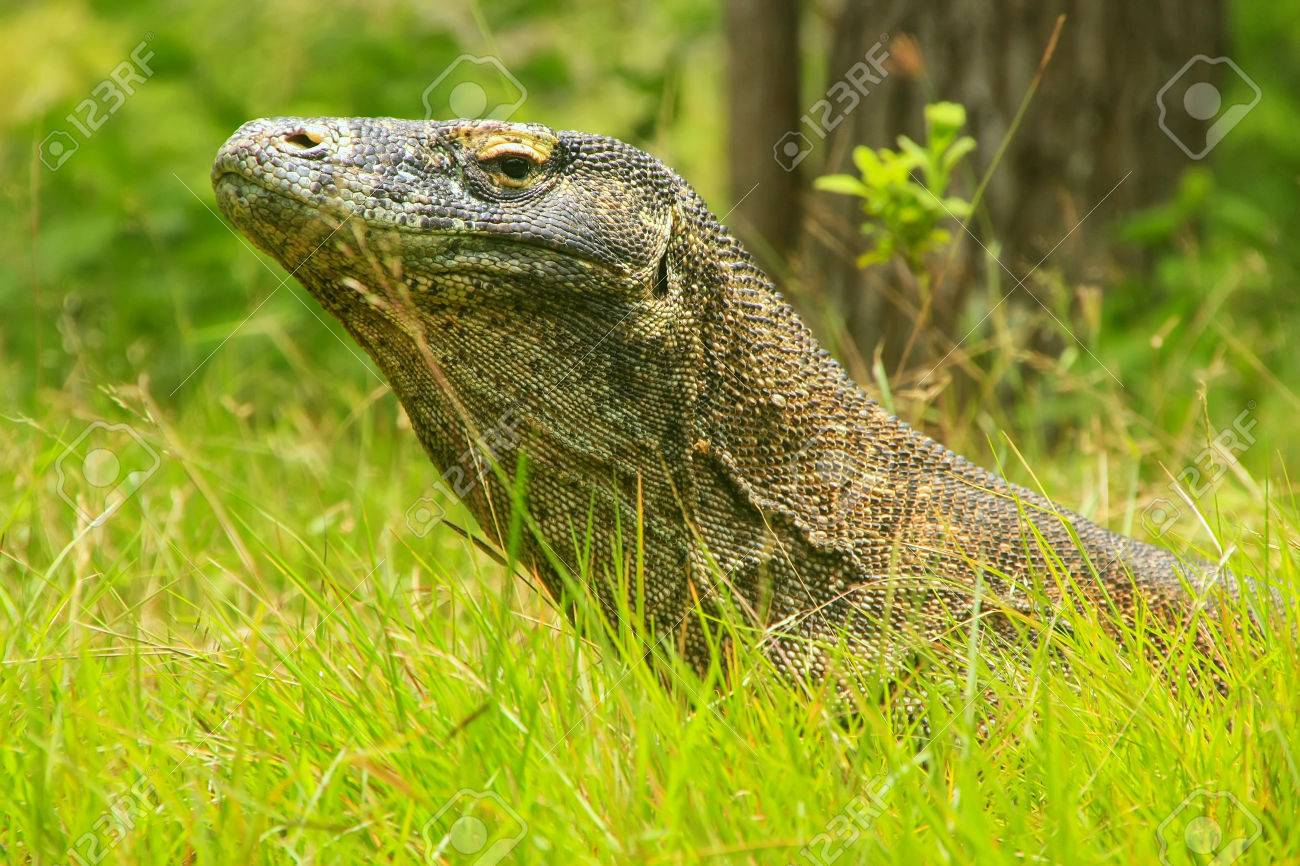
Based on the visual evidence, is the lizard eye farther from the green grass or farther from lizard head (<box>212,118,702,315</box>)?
the green grass

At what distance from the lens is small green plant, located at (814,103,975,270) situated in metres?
4.83

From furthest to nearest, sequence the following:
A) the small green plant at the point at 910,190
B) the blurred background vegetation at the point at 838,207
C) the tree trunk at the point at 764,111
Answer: the tree trunk at the point at 764,111
the blurred background vegetation at the point at 838,207
the small green plant at the point at 910,190

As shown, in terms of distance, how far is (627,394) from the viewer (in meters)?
3.36

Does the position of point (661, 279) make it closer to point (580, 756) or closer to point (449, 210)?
point (449, 210)

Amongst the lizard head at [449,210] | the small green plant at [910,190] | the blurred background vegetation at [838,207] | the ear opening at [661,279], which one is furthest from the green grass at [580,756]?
the blurred background vegetation at [838,207]

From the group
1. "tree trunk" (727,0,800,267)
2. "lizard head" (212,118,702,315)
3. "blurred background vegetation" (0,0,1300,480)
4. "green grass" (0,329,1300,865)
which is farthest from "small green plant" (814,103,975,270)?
"tree trunk" (727,0,800,267)

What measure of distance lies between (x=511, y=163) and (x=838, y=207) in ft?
15.5

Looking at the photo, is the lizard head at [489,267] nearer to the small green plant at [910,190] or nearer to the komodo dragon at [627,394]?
the komodo dragon at [627,394]

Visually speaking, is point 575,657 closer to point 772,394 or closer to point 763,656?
point 763,656

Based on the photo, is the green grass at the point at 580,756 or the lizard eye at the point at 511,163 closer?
the green grass at the point at 580,756

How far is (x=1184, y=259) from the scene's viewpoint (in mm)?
7156

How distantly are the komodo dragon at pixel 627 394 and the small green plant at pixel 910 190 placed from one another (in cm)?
148

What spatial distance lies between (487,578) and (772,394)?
5.12 feet

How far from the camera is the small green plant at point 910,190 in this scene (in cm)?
483
